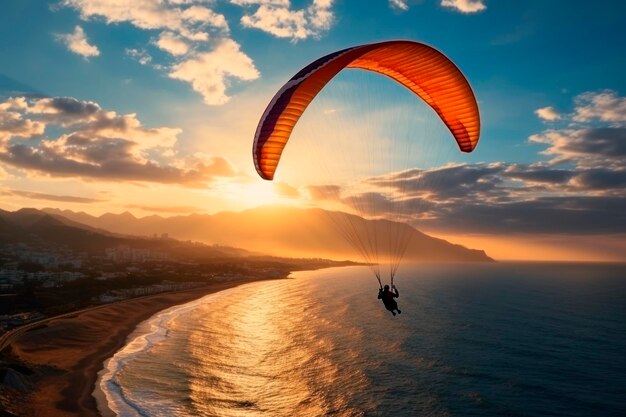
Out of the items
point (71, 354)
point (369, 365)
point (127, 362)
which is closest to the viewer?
point (127, 362)

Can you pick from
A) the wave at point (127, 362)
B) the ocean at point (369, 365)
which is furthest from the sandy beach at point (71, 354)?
the ocean at point (369, 365)

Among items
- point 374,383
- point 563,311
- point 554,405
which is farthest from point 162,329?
point 563,311

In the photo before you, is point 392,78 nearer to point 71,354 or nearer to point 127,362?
point 127,362

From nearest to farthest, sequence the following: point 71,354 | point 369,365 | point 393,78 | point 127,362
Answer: point 393,78, point 127,362, point 369,365, point 71,354

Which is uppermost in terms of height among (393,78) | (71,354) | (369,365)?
(393,78)

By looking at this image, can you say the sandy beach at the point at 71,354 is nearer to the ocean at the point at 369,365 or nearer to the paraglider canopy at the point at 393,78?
the ocean at the point at 369,365

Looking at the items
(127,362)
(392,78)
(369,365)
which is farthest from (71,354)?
(392,78)
